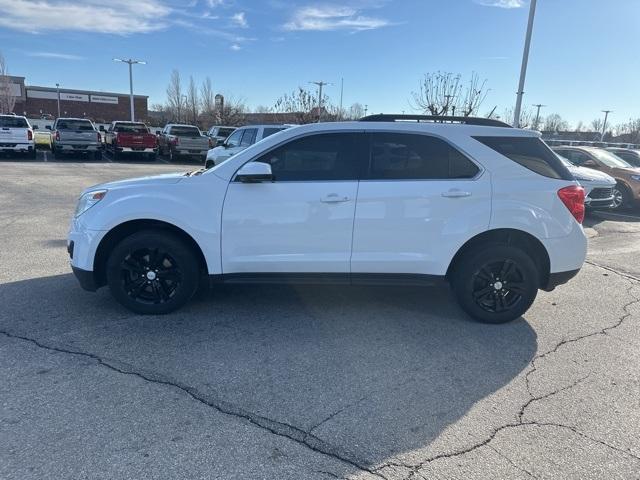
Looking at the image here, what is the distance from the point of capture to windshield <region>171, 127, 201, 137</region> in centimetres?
2335

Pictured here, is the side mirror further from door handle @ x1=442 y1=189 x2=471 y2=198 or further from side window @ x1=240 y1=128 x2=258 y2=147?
side window @ x1=240 y1=128 x2=258 y2=147

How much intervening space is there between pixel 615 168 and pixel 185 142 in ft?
57.3

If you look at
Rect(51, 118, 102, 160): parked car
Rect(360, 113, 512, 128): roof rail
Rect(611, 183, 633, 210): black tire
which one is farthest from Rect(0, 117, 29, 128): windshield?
Rect(611, 183, 633, 210): black tire

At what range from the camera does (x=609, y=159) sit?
13586 mm

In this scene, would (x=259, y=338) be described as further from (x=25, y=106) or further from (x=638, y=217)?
(x=25, y=106)

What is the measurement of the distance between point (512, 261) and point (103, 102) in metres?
78.2

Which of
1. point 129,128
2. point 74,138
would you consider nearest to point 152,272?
point 74,138

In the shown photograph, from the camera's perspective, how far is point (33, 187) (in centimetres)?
1276

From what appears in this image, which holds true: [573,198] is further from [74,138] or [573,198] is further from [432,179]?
[74,138]

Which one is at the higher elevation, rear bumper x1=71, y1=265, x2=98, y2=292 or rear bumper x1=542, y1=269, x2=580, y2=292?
rear bumper x1=542, y1=269, x2=580, y2=292

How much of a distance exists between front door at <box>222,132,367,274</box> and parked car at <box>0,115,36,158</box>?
20.2 m

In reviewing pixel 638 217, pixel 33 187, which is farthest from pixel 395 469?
pixel 33 187

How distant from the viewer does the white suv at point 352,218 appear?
4309 millimetres

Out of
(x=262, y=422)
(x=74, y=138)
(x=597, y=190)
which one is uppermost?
(x=74, y=138)
